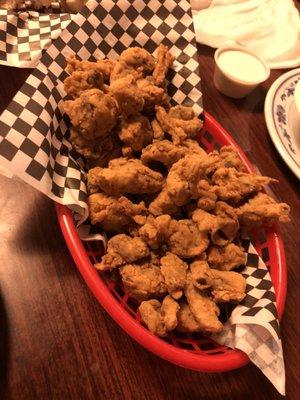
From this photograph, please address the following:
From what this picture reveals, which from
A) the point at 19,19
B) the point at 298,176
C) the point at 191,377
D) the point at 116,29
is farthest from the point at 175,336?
the point at 19,19

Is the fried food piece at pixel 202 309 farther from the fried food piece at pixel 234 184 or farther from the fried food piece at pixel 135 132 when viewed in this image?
the fried food piece at pixel 135 132

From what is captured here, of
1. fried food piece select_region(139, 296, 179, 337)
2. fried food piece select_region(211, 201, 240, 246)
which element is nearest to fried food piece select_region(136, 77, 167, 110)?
fried food piece select_region(211, 201, 240, 246)

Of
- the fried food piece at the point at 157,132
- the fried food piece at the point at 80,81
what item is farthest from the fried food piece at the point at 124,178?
the fried food piece at the point at 80,81

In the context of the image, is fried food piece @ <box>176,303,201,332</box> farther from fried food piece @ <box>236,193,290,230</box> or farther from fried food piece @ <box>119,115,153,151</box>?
fried food piece @ <box>119,115,153,151</box>

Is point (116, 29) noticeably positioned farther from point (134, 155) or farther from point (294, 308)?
point (294, 308)

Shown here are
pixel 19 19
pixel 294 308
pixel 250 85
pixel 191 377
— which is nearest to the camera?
pixel 191 377

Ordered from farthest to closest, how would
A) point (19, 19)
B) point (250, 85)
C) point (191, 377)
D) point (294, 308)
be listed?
point (250, 85) → point (19, 19) → point (294, 308) → point (191, 377)

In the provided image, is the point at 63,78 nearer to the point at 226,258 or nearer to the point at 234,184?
the point at 234,184
